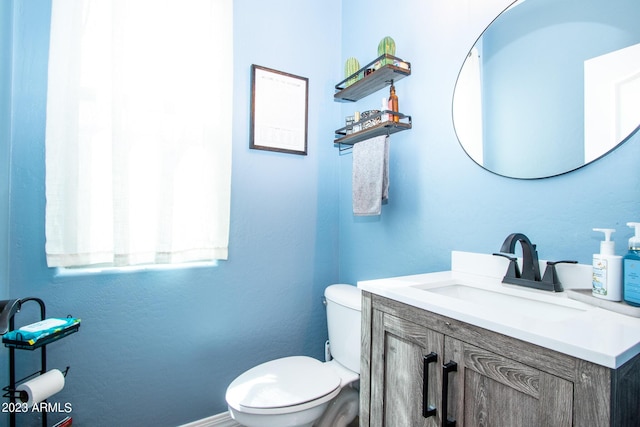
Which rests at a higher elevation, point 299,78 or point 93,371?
point 299,78


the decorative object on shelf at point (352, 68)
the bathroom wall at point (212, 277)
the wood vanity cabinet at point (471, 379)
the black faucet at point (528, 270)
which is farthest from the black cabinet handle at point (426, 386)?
the decorative object on shelf at point (352, 68)

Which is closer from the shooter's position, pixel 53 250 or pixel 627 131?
pixel 627 131

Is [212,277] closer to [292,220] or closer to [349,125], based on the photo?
[292,220]

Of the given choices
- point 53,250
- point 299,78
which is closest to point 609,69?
point 299,78

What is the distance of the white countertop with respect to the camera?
509mm

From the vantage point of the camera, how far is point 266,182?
1.71 m

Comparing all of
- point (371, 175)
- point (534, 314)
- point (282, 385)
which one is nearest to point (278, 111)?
point (371, 175)

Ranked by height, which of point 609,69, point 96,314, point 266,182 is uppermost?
point 609,69

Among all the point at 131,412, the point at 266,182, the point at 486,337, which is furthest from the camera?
the point at 266,182

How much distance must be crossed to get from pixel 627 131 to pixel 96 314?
1.94 meters

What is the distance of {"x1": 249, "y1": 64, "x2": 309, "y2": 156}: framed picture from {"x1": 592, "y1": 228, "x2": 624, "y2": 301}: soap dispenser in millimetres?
1390

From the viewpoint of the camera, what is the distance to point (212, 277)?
1550 mm

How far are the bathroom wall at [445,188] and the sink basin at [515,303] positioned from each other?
0.17 m

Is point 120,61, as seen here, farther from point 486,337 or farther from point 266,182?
point 486,337
